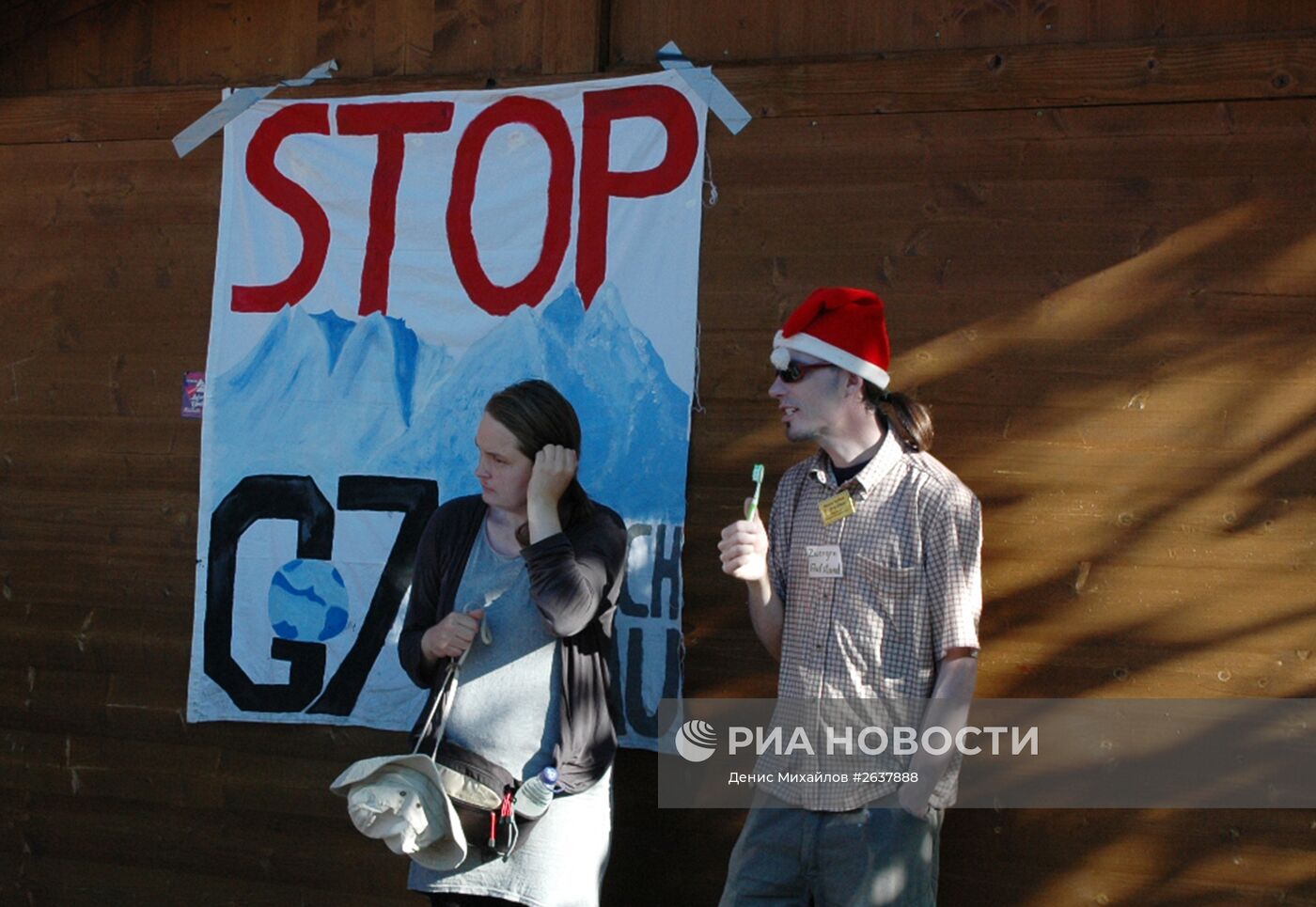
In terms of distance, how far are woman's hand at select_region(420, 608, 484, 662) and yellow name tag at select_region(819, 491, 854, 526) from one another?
→ 0.80 metres

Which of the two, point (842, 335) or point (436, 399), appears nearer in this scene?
point (842, 335)

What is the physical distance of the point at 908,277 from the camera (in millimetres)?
3771

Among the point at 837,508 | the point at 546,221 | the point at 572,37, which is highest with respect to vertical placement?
the point at 572,37

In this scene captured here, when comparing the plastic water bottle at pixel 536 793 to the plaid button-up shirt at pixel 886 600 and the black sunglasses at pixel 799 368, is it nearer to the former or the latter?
the plaid button-up shirt at pixel 886 600

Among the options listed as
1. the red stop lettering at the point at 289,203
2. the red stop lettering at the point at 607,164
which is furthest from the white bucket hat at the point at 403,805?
the red stop lettering at the point at 289,203

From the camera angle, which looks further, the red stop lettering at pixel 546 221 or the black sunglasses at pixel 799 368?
the red stop lettering at pixel 546 221

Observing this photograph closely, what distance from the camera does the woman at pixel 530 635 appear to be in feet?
10.0

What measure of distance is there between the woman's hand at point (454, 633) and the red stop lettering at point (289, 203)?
5.41 ft

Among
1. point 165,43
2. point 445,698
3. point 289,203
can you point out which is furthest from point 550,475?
point 165,43

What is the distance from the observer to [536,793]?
3.03m

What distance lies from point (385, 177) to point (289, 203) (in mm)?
335

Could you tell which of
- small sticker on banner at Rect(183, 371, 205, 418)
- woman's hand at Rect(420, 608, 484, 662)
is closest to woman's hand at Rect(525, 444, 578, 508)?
woman's hand at Rect(420, 608, 484, 662)

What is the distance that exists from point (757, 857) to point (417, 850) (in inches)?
29.0

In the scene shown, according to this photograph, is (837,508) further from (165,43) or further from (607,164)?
(165,43)
